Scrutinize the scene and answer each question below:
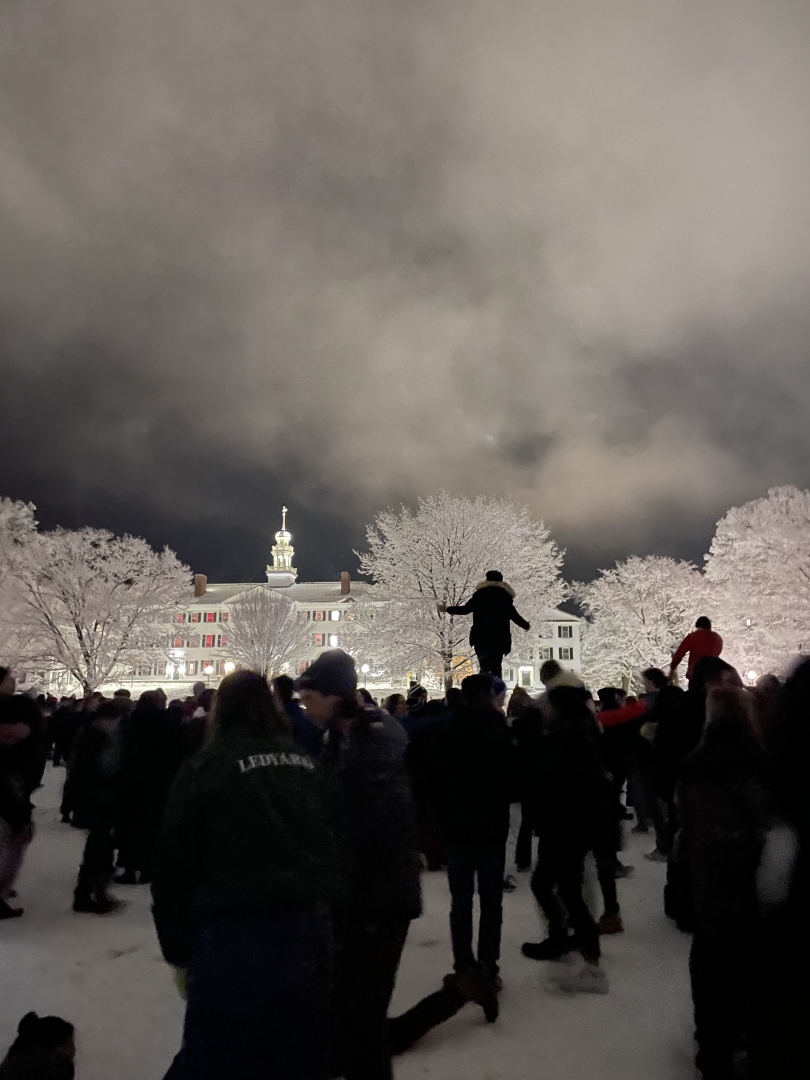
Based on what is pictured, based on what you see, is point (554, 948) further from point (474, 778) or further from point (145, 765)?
point (145, 765)

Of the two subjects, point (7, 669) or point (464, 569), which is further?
point (464, 569)

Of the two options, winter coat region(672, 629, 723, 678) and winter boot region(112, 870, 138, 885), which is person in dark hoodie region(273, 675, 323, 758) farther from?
winter coat region(672, 629, 723, 678)

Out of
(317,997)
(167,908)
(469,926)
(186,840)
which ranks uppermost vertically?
(186,840)

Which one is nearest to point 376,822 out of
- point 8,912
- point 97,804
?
point 97,804

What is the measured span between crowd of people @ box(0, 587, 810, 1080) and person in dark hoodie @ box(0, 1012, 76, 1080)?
2 cm

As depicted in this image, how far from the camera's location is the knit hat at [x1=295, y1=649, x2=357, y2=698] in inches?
145

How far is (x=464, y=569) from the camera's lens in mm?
32188

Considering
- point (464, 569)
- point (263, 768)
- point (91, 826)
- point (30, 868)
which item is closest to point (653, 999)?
point (263, 768)

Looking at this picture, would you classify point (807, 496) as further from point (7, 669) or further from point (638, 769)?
point (7, 669)

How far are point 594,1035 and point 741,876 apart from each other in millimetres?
1956

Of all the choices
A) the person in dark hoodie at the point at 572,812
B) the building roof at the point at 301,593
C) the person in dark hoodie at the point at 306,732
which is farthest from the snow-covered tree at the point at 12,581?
the building roof at the point at 301,593

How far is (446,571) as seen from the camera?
32.4 meters

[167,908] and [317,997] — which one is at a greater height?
[167,908]

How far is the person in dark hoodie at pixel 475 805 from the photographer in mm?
4895
